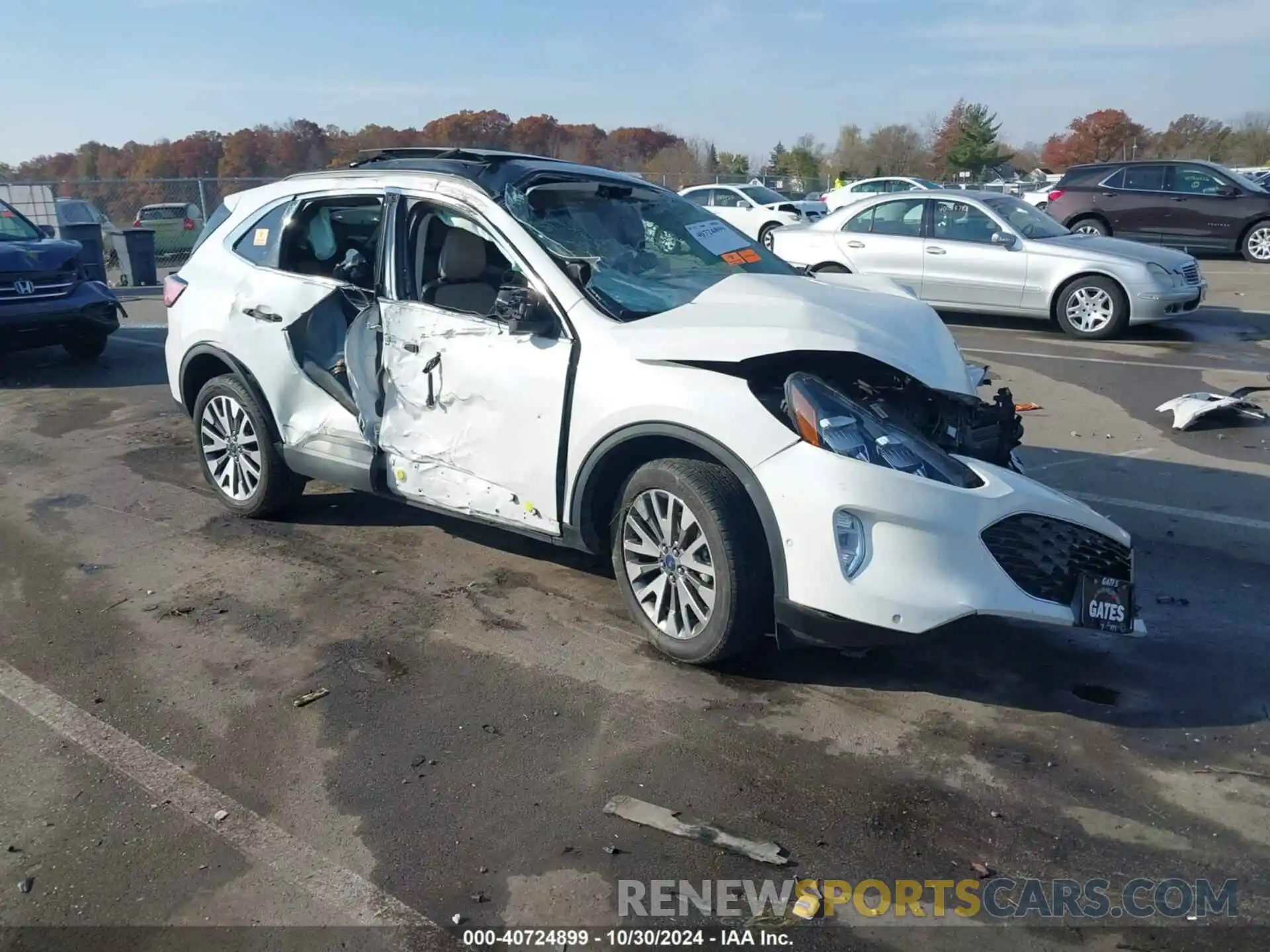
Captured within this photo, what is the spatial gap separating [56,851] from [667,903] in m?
1.87

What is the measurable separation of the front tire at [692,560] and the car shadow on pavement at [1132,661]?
0.87 feet

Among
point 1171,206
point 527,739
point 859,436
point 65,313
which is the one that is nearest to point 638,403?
point 859,436

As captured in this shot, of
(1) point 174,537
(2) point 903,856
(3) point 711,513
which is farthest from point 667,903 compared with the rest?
(1) point 174,537

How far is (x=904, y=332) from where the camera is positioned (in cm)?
423

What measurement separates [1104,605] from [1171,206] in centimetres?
1687

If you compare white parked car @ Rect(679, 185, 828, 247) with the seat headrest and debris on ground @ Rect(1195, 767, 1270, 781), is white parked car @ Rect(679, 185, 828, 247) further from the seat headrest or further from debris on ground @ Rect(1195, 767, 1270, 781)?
debris on ground @ Rect(1195, 767, 1270, 781)

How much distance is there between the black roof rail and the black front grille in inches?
115

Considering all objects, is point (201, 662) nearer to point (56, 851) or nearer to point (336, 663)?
point (336, 663)

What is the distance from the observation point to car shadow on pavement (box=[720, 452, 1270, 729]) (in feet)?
12.5

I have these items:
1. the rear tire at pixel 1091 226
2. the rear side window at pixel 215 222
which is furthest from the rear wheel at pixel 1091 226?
the rear side window at pixel 215 222

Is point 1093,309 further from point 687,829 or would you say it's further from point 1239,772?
point 687,829

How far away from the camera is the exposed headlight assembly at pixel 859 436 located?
3662mm

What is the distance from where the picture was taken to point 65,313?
1037cm

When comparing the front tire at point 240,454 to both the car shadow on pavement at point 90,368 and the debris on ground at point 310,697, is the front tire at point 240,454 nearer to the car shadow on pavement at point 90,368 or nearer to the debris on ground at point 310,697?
the debris on ground at point 310,697
